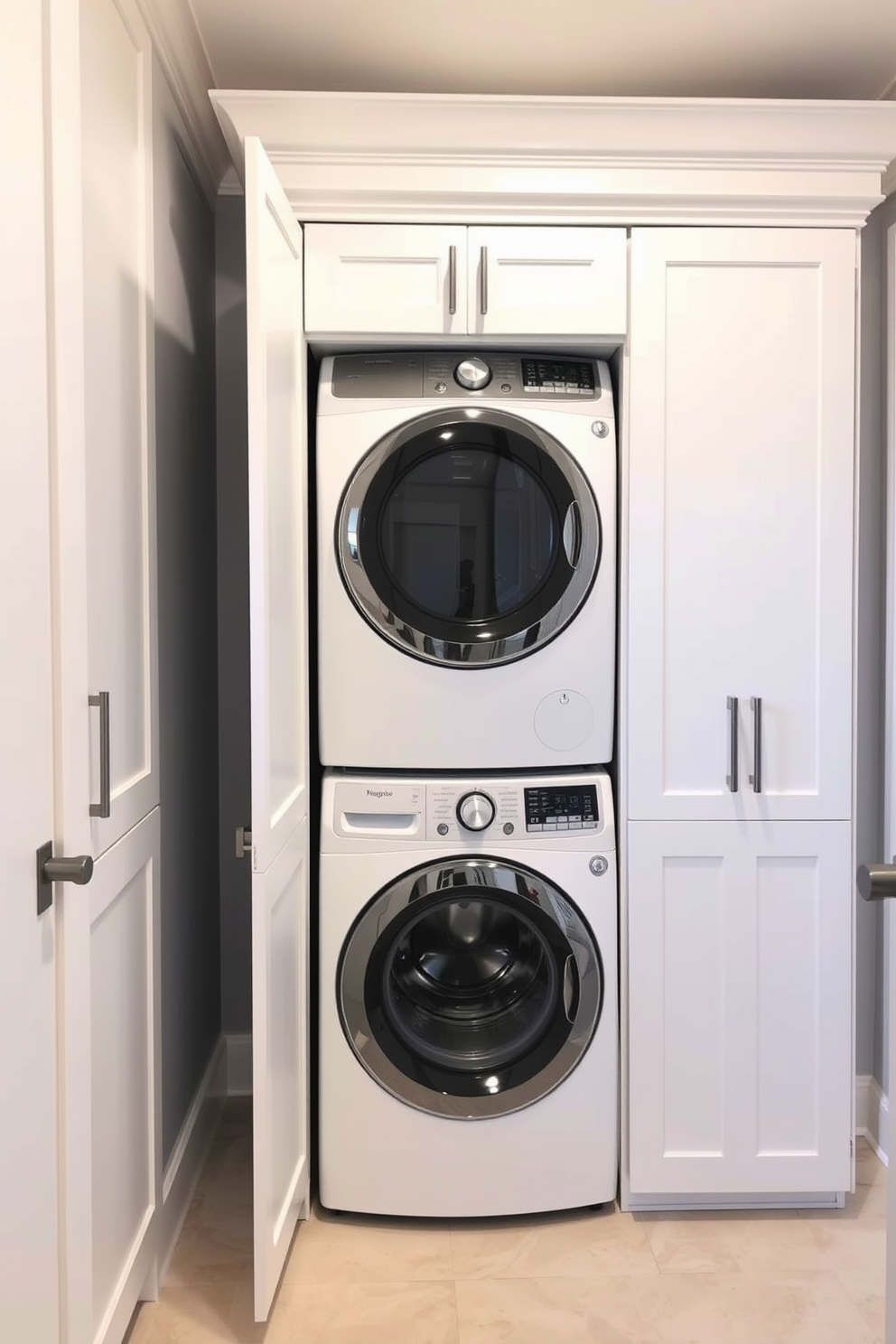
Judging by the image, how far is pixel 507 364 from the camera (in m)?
2.01

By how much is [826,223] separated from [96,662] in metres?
1.67

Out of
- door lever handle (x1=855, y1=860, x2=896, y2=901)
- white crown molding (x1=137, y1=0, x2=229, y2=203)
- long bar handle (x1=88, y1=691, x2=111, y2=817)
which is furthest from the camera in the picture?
white crown molding (x1=137, y1=0, x2=229, y2=203)

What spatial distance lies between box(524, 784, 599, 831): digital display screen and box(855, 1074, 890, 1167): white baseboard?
3.64 ft

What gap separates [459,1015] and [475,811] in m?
0.46

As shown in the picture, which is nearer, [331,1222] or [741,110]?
[741,110]

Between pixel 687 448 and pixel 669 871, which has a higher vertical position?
pixel 687 448

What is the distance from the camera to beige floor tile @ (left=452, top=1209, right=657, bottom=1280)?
1.91m

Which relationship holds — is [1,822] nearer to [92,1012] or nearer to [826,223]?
[92,1012]

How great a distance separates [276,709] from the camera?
5.56 feet

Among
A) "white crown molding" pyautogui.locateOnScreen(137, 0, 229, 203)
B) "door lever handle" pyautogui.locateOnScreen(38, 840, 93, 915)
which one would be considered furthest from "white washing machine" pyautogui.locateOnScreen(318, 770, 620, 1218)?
"white crown molding" pyautogui.locateOnScreen(137, 0, 229, 203)

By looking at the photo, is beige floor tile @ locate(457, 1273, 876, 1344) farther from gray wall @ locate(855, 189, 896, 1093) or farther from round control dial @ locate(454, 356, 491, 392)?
round control dial @ locate(454, 356, 491, 392)

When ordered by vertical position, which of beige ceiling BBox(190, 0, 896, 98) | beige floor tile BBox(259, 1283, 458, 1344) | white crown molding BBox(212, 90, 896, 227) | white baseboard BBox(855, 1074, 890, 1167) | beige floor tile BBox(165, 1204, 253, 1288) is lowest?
beige floor tile BBox(259, 1283, 458, 1344)

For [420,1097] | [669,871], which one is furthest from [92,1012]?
[669,871]

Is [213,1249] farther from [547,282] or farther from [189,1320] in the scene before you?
[547,282]
